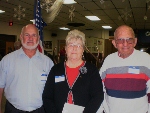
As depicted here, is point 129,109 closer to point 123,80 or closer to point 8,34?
point 123,80

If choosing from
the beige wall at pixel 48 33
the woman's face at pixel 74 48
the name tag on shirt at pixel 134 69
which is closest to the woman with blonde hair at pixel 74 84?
the woman's face at pixel 74 48

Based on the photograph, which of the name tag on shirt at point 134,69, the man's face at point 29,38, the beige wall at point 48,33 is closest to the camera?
the name tag on shirt at point 134,69

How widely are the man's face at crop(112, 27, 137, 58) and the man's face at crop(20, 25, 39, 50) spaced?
2.73 ft

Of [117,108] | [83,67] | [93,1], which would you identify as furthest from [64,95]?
[93,1]

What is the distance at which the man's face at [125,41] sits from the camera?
1738 mm

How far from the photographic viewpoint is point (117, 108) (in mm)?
1738

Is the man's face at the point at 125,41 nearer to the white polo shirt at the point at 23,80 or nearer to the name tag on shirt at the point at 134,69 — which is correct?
the name tag on shirt at the point at 134,69

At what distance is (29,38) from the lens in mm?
1910

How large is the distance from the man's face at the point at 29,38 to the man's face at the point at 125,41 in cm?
83

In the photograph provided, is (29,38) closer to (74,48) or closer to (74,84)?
(74,48)

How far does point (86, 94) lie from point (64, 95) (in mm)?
184

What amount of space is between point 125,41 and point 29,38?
37.3 inches

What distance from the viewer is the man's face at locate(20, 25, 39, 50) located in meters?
1.89

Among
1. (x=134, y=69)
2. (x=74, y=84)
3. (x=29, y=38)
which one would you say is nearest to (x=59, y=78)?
(x=74, y=84)
